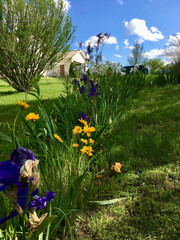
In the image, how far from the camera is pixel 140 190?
4.89 ft

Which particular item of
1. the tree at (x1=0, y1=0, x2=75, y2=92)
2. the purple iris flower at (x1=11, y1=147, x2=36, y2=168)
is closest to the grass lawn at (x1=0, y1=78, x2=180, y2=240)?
the purple iris flower at (x1=11, y1=147, x2=36, y2=168)

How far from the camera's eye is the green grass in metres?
1.16

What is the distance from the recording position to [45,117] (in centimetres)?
163

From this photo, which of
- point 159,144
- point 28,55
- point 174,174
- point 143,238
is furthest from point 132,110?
point 28,55

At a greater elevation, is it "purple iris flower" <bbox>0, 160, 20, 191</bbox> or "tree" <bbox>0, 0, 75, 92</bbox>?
"tree" <bbox>0, 0, 75, 92</bbox>

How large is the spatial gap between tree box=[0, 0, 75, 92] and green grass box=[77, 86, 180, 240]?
6286mm

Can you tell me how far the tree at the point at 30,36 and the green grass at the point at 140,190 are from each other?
20.6ft

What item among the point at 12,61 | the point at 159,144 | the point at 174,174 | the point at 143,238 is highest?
the point at 12,61

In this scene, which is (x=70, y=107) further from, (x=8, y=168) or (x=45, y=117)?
(x=8, y=168)

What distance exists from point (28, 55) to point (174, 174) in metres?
8.04

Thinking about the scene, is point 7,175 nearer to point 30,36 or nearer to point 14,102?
point 14,102

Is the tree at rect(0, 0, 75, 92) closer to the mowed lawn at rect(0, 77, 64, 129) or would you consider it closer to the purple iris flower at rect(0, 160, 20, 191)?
the mowed lawn at rect(0, 77, 64, 129)

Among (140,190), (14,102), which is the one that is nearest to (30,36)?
(14,102)

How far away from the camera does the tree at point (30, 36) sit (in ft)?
24.1
